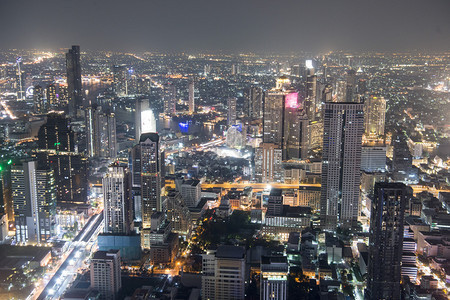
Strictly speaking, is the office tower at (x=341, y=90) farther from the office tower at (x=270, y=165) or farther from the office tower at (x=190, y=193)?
the office tower at (x=190, y=193)

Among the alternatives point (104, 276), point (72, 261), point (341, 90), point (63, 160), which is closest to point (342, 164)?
point (104, 276)

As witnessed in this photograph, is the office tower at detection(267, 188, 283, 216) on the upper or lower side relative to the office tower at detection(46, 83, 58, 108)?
lower

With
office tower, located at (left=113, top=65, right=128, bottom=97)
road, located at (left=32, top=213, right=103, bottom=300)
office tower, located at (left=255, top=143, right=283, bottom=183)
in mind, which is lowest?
road, located at (left=32, top=213, right=103, bottom=300)

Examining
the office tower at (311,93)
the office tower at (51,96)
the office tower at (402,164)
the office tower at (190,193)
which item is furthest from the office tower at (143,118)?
the office tower at (402,164)

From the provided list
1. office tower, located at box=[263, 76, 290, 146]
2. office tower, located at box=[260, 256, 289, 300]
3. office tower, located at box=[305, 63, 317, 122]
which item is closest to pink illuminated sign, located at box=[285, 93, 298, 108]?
office tower, located at box=[263, 76, 290, 146]

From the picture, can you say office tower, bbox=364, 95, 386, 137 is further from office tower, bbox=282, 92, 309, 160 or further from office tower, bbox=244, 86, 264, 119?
office tower, bbox=244, 86, 264, 119

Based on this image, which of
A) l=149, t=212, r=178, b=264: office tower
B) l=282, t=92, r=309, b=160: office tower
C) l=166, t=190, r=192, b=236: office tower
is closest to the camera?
l=149, t=212, r=178, b=264: office tower
